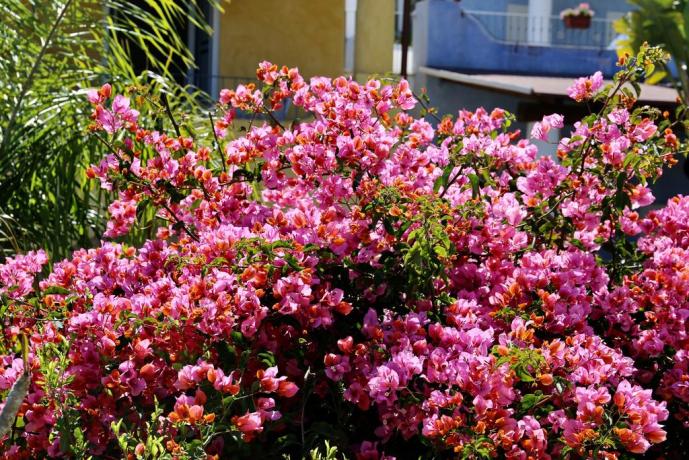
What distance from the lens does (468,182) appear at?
376 centimetres

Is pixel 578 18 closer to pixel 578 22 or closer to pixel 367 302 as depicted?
pixel 578 22

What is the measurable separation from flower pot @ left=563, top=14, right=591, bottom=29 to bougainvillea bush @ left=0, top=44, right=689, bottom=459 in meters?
18.6

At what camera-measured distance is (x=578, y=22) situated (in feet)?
71.3

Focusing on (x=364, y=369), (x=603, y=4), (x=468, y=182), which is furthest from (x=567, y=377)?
(x=603, y=4)

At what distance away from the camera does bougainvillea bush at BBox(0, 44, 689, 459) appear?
8.76 ft

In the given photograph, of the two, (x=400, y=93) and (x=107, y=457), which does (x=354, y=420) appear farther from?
(x=400, y=93)

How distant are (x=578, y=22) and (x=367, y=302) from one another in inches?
776

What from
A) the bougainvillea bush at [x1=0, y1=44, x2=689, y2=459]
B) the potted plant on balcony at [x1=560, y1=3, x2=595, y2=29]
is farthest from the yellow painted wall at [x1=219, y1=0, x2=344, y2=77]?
the potted plant on balcony at [x1=560, y1=3, x2=595, y2=29]

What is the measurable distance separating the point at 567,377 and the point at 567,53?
18393 millimetres

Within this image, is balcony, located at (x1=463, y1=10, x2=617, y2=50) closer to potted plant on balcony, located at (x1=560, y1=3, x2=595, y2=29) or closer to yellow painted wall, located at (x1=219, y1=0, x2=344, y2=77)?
potted plant on balcony, located at (x1=560, y1=3, x2=595, y2=29)

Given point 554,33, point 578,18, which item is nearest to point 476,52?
point 578,18

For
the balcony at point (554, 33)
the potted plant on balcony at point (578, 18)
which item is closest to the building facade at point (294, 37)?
the balcony at point (554, 33)

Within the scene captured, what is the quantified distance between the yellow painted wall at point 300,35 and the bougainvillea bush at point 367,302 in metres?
8.41

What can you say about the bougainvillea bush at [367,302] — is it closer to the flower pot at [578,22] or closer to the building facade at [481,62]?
the building facade at [481,62]
